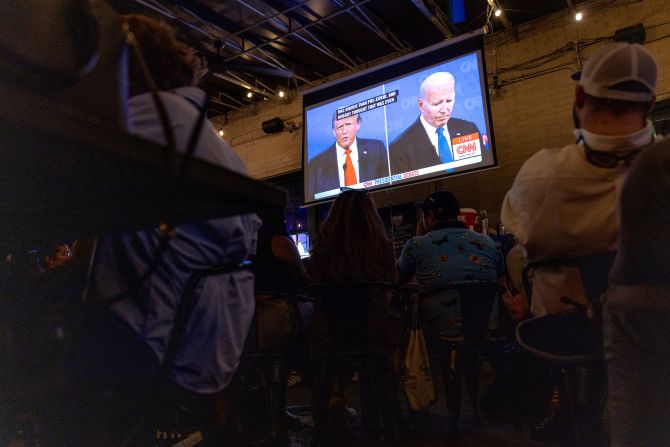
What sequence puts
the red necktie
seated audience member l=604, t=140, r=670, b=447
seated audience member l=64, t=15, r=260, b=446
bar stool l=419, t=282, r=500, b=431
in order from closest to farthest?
1. seated audience member l=604, t=140, r=670, b=447
2. seated audience member l=64, t=15, r=260, b=446
3. bar stool l=419, t=282, r=500, b=431
4. the red necktie

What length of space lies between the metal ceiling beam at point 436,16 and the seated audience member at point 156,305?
4505 millimetres

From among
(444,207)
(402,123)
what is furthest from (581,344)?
(402,123)

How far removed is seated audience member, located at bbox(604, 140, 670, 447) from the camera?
2.16 ft

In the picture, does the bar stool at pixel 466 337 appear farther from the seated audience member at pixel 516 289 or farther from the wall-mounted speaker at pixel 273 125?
the wall-mounted speaker at pixel 273 125

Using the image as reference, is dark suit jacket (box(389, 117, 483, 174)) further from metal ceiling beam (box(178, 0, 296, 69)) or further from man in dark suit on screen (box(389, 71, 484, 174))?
metal ceiling beam (box(178, 0, 296, 69))

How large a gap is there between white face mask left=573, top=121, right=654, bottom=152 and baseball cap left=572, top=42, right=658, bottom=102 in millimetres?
88

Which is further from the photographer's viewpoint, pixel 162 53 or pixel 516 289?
pixel 516 289

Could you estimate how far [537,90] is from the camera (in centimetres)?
529

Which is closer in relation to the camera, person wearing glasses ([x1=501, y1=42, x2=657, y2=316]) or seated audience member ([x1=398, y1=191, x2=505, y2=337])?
person wearing glasses ([x1=501, y1=42, x2=657, y2=316])

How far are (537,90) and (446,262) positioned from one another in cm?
369

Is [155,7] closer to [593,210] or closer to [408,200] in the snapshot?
[408,200]

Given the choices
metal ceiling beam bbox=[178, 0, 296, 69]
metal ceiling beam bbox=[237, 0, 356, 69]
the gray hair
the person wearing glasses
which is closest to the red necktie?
the gray hair

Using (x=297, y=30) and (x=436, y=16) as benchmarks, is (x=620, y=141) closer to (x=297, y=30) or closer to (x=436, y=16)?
(x=436, y=16)

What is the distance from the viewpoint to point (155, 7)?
4859 millimetres
